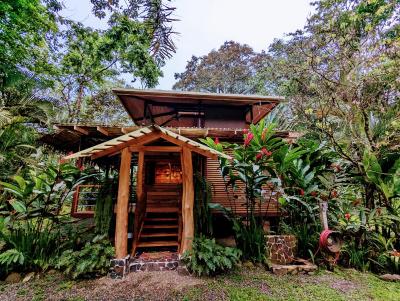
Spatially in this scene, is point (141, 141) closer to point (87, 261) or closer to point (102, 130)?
point (102, 130)

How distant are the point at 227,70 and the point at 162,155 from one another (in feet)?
51.5

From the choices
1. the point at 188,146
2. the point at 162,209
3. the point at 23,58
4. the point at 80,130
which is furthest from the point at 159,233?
the point at 23,58

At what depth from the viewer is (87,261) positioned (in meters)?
3.99

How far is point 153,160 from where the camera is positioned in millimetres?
6902

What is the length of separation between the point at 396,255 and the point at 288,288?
2208mm

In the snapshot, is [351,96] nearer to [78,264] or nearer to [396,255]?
[396,255]

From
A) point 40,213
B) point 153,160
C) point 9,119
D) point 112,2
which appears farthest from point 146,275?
point 9,119

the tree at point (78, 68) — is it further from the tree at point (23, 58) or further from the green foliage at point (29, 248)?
the green foliage at point (29, 248)

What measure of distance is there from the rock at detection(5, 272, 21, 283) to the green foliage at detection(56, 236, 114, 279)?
71 cm

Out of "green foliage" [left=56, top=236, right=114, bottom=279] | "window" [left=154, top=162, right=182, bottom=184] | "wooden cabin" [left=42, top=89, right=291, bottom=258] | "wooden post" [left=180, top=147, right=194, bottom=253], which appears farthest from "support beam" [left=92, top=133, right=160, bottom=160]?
"window" [left=154, top=162, right=182, bottom=184]

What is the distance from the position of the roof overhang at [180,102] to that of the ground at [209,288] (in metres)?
5.70

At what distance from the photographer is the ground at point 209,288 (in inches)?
137

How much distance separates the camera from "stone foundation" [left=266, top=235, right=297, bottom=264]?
4574 mm

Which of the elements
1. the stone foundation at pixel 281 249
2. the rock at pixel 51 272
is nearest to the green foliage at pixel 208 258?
the stone foundation at pixel 281 249
